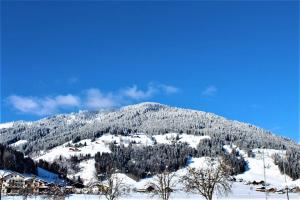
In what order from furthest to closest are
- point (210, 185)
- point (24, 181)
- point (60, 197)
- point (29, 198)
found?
point (24, 181)
point (29, 198)
point (60, 197)
point (210, 185)

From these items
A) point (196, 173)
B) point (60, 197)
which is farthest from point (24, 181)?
point (196, 173)

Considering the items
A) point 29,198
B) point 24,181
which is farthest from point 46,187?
point 29,198

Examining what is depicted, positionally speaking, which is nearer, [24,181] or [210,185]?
[210,185]

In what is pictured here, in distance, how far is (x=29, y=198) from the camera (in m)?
128

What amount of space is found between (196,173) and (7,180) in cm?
12733

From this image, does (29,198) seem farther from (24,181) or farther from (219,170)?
(219,170)

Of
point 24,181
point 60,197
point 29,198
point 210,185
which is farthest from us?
point 24,181

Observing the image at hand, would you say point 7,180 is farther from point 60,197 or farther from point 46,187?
point 60,197

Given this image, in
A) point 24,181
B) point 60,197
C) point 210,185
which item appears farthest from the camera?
point 24,181

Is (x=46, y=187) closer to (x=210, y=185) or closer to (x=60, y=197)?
(x=60, y=197)

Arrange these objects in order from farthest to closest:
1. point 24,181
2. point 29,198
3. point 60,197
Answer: point 24,181 < point 29,198 < point 60,197

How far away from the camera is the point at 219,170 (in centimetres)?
6400

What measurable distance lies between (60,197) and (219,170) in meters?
52.6

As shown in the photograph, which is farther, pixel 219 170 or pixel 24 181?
pixel 24 181
